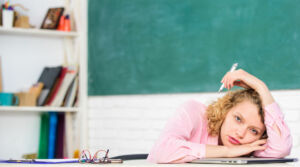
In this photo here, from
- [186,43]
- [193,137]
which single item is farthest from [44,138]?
[193,137]

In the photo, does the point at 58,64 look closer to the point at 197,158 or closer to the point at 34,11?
the point at 34,11

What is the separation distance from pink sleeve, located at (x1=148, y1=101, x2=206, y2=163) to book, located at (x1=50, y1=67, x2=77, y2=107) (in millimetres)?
2167

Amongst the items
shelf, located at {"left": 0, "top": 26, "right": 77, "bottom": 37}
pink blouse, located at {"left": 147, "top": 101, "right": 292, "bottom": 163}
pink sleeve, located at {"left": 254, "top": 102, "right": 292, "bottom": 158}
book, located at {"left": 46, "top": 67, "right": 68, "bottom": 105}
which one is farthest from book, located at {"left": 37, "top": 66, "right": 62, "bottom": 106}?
pink sleeve, located at {"left": 254, "top": 102, "right": 292, "bottom": 158}

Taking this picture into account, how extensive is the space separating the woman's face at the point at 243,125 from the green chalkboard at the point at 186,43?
83 cm

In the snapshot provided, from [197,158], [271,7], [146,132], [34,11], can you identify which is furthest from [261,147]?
[34,11]

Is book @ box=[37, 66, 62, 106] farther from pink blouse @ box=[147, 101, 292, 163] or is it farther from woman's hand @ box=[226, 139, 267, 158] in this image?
woman's hand @ box=[226, 139, 267, 158]

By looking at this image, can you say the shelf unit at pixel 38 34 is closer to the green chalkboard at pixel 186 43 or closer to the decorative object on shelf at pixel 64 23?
the decorative object on shelf at pixel 64 23

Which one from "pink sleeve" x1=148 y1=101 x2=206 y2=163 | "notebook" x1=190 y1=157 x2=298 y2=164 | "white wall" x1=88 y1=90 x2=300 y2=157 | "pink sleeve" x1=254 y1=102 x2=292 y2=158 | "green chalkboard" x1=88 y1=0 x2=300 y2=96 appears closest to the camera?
"notebook" x1=190 y1=157 x2=298 y2=164

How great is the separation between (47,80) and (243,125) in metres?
2.45

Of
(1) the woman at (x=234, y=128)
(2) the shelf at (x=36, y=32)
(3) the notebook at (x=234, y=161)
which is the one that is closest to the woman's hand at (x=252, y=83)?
(1) the woman at (x=234, y=128)

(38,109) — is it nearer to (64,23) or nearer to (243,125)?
(64,23)

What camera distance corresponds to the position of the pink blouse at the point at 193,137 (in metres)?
1.57

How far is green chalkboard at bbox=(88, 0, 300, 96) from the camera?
2539mm

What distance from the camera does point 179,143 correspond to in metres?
1.61
